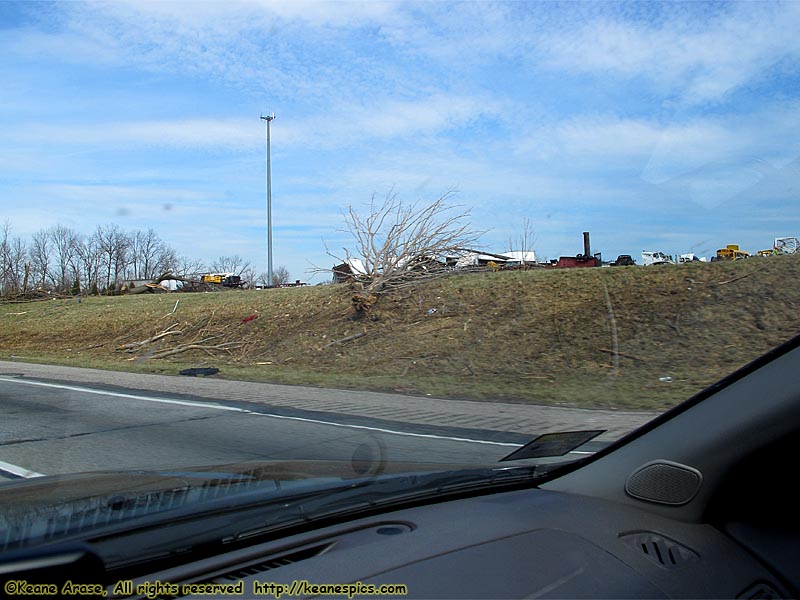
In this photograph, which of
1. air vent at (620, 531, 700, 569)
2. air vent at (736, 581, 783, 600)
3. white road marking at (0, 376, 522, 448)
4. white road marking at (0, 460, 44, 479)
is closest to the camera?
air vent at (736, 581, 783, 600)

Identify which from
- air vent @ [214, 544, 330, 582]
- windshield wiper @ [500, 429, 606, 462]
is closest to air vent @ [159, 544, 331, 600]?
air vent @ [214, 544, 330, 582]

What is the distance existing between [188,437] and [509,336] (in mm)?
10537

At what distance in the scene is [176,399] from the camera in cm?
1432

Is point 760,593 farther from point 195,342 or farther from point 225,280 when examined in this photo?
point 225,280

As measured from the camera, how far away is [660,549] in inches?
101

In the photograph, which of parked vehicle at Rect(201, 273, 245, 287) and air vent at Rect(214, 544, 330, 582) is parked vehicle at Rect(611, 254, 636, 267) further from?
parked vehicle at Rect(201, 273, 245, 287)

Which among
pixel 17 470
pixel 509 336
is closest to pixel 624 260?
pixel 509 336

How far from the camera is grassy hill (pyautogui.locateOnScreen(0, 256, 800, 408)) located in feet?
48.0

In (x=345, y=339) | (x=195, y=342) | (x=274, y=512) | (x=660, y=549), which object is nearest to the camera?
(x=660, y=549)

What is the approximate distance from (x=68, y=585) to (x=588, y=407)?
11.3m

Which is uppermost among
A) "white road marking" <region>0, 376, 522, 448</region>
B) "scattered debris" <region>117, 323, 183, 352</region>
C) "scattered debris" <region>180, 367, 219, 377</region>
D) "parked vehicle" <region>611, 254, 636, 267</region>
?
"parked vehicle" <region>611, 254, 636, 267</region>

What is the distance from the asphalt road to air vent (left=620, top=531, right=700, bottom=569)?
3.84m

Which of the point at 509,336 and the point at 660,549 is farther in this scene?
the point at 509,336

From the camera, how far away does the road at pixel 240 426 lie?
27.9 ft
